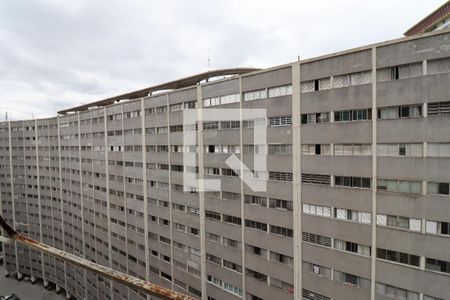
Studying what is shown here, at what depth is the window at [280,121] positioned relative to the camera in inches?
607

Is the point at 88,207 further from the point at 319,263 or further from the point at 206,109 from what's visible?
the point at 319,263

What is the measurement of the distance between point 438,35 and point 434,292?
12.1 meters

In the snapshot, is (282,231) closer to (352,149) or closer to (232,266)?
(232,266)

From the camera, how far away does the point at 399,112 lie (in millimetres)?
12227

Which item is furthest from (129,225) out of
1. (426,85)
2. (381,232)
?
(426,85)

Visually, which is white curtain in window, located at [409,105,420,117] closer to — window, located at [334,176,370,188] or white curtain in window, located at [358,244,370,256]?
window, located at [334,176,370,188]

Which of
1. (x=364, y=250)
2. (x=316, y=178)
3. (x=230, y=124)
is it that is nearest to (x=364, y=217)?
(x=364, y=250)

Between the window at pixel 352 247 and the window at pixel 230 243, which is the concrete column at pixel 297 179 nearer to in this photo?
the window at pixel 352 247

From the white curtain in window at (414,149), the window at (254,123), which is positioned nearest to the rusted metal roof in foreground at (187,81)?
the window at (254,123)

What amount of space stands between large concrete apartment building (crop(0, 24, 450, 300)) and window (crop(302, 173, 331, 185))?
62 millimetres

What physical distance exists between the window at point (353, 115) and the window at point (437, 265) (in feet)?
24.5

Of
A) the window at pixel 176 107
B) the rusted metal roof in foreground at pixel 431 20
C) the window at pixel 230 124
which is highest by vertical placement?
the rusted metal roof in foreground at pixel 431 20

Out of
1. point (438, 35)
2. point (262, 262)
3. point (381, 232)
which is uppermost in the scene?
point (438, 35)

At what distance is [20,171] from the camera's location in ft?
132
